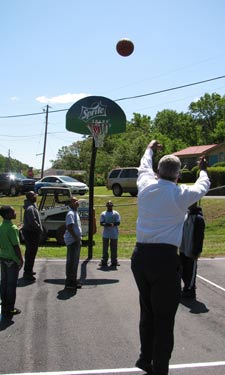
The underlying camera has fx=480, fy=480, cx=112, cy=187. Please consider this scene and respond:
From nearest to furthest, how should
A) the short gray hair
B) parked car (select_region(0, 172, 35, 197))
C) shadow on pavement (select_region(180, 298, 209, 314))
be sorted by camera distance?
the short gray hair → shadow on pavement (select_region(180, 298, 209, 314)) → parked car (select_region(0, 172, 35, 197))

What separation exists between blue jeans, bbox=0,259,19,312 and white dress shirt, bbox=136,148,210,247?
3.37 m

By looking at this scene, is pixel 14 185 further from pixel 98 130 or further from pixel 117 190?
pixel 98 130

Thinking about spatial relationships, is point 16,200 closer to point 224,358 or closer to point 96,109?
point 96,109

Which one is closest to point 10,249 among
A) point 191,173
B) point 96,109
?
point 96,109

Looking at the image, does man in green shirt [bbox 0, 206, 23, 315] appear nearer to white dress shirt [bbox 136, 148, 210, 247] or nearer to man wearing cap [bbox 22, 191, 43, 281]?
man wearing cap [bbox 22, 191, 43, 281]

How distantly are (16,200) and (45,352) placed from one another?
26797 mm

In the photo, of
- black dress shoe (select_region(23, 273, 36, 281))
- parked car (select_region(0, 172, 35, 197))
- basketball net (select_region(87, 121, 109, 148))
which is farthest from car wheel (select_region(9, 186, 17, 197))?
black dress shoe (select_region(23, 273, 36, 281))

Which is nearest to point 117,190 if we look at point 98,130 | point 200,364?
point 98,130

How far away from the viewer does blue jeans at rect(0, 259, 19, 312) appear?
682cm

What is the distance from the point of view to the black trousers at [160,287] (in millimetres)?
3898

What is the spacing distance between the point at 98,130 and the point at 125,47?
2554 millimetres

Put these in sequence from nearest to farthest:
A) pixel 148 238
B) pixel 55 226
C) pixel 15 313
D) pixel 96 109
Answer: pixel 148 238 < pixel 15 313 < pixel 96 109 < pixel 55 226

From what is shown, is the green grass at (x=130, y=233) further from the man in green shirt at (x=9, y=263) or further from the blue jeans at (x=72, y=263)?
the man in green shirt at (x=9, y=263)

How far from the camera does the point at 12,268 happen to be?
Result: 6.93 metres
